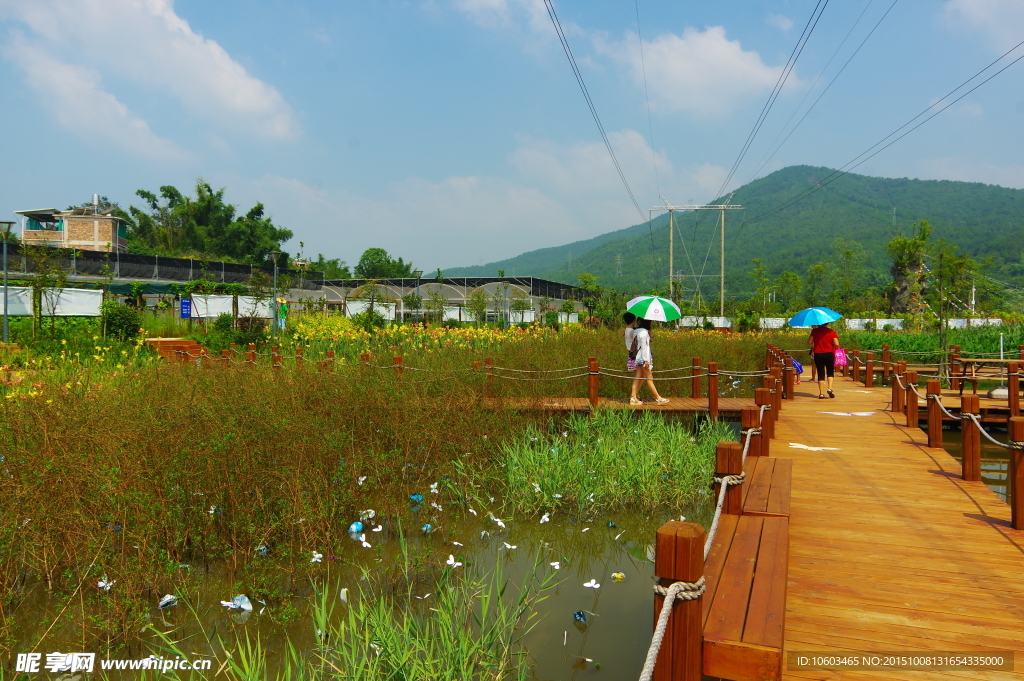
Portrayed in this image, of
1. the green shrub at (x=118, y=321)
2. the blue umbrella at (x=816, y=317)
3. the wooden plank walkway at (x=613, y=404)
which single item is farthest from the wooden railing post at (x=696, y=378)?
Result: the green shrub at (x=118, y=321)

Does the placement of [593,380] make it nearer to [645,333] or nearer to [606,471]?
[645,333]

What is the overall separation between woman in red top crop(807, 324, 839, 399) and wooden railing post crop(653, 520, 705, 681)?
9.94 m

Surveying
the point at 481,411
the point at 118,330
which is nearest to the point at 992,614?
the point at 481,411

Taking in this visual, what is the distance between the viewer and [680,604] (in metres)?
2.22

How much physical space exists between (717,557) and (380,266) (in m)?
101

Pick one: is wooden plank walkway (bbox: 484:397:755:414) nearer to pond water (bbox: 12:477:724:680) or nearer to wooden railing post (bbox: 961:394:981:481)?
pond water (bbox: 12:477:724:680)

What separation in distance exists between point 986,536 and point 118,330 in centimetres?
1701

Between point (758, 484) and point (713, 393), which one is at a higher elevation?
point (713, 393)

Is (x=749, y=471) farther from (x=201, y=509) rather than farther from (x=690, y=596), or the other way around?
(x=201, y=509)

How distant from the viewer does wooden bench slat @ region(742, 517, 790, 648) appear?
2.52m

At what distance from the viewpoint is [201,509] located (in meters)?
4.58

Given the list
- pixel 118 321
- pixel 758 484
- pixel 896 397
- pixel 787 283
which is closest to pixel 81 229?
pixel 118 321

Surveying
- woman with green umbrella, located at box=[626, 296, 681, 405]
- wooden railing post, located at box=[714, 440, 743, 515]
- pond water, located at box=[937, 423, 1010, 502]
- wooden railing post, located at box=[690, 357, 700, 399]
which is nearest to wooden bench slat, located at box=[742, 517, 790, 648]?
wooden railing post, located at box=[714, 440, 743, 515]

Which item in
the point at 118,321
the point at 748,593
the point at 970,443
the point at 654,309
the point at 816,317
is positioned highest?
the point at 654,309
